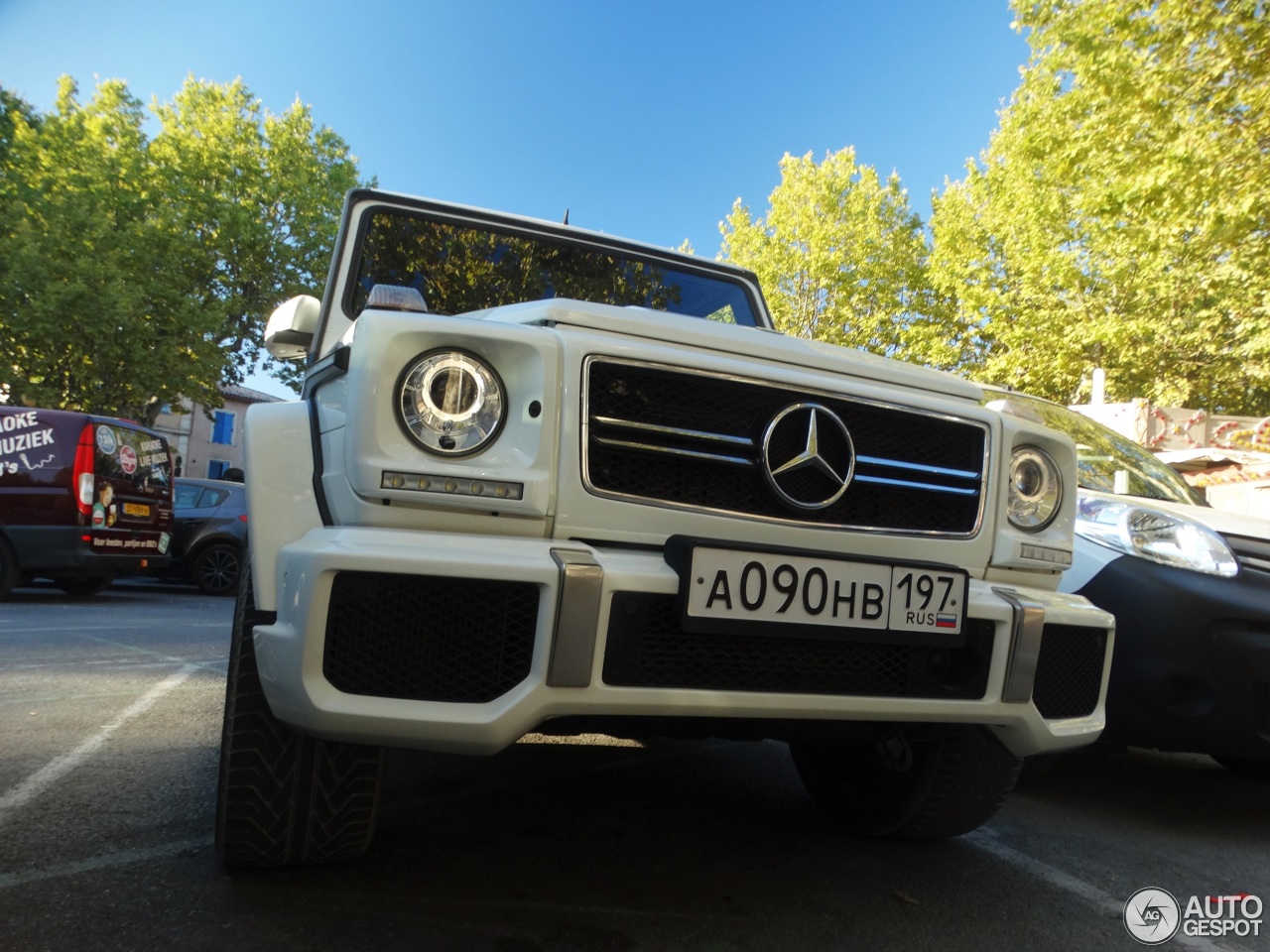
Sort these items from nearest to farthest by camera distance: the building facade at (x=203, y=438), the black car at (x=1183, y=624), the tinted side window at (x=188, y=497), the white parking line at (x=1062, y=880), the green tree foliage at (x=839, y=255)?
the white parking line at (x=1062, y=880) < the black car at (x=1183, y=624) < the tinted side window at (x=188, y=497) < the green tree foliage at (x=839, y=255) < the building facade at (x=203, y=438)

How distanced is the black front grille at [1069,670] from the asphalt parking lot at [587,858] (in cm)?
52

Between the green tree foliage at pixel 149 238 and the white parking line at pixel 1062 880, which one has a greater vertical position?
the green tree foliage at pixel 149 238

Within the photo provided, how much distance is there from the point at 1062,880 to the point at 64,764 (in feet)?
10.4

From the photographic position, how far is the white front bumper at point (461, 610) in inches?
67.1

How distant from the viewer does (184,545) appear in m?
10.9

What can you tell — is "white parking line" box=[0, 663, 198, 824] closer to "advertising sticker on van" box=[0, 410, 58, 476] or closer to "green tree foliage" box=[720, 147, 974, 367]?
"advertising sticker on van" box=[0, 410, 58, 476]

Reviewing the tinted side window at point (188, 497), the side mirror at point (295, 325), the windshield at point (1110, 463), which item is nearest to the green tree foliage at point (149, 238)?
the tinted side window at point (188, 497)

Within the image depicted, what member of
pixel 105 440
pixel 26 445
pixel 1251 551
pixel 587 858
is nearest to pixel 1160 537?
pixel 1251 551

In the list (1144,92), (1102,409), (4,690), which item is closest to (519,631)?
(4,690)

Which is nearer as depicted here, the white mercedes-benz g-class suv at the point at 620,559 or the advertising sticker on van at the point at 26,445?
the white mercedes-benz g-class suv at the point at 620,559

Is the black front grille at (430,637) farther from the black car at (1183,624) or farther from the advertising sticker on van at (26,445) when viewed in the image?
the advertising sticker on van at (26,445)

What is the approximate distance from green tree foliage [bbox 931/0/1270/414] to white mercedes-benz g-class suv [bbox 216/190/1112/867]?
25.7 ft

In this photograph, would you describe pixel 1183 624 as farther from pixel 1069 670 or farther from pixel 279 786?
pixel 279 786

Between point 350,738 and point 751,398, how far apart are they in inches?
43.3
